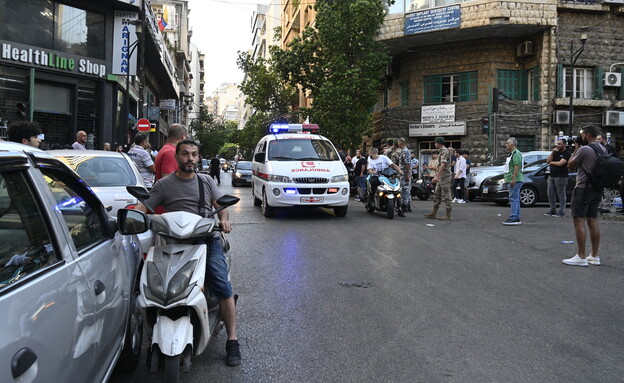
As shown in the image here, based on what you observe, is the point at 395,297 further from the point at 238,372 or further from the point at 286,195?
the point at 286,195

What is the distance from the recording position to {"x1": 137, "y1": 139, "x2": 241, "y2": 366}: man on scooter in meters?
3.58

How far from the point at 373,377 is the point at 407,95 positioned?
26605 millimetres

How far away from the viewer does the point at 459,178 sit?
1812 cm

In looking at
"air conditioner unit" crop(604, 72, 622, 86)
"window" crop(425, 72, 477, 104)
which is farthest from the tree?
"air conditioner unit" crop(604, 72, 622, 86)

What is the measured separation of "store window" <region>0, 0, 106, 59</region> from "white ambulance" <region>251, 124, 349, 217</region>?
1165cm

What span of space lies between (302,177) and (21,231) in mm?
9477

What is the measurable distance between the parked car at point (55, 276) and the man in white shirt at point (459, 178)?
15644mm

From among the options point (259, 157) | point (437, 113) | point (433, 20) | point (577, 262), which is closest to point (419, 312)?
point (577, 262)

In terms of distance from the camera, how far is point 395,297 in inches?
216

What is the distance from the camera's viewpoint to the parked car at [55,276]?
1737 millimetres

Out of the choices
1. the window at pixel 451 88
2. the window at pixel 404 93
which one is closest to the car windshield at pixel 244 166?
the window at pixel 404 93

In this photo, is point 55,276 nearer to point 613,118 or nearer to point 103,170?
point 103,170

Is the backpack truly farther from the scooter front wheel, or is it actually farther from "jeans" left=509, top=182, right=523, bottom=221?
the scooter front wheel

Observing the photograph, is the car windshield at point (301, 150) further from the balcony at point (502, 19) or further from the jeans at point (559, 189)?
the balcony at point (502, 19)
